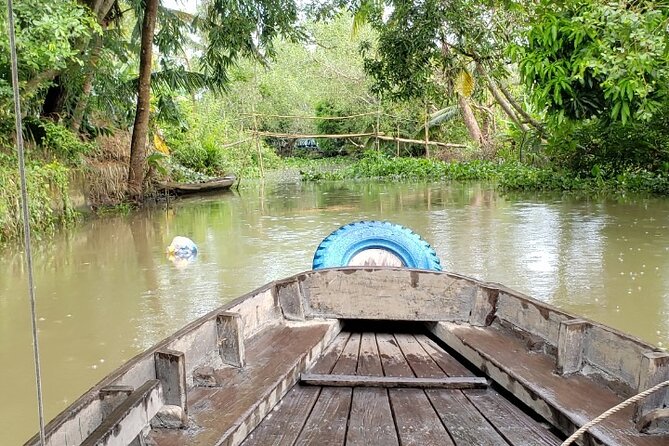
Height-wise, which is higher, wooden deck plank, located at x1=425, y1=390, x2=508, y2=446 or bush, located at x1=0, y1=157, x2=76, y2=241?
bush, located at x1=0, y1=157, x2=76, y2=241

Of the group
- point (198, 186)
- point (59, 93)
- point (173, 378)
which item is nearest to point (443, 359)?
point (173, 378)

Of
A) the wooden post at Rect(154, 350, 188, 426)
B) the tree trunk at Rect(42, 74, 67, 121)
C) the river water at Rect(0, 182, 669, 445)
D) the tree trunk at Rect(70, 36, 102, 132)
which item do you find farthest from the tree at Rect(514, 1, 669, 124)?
the tree trunk at Rect(42, 74, 67, 121)

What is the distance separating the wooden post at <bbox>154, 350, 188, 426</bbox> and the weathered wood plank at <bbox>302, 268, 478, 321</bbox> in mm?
1547

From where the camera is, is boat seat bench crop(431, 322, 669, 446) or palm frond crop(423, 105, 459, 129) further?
palm frond crop(423, 105, 459, 129)

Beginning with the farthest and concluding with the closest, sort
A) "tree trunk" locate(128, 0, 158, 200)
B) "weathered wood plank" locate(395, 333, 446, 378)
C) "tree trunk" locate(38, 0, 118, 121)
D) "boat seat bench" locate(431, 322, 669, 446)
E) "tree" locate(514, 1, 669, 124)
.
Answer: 1. "tree trunk" locate(128, 0, 158, 200)
2. "tree trunk" locate(38, 0, 118, 121)
3. "tree" locate(514, 1, 669, 124)
4. "weathered wood plank" locate(395, 333, 446, 378)
5. "boat seat bench" locate(431, 322, 669, 446)

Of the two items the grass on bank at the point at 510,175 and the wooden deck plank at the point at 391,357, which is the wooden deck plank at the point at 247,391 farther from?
the grass on bank at the point at 510,175

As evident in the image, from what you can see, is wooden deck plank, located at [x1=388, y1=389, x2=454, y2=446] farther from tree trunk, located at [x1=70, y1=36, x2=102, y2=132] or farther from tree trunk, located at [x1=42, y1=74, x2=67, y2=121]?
tree trunk, located at [x1=42, y1=74, x2=67, y2=121]

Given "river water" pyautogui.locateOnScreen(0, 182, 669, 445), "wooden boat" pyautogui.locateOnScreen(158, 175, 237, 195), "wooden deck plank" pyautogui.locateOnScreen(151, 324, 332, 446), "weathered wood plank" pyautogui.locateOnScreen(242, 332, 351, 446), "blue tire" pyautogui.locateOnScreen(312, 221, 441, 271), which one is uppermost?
"wooden boat" pyautogui.locateOnScreen(158, 175, 237, 195)

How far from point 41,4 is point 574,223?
8792 mm

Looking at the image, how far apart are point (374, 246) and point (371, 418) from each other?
2589 mm

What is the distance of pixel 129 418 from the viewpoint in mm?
1812

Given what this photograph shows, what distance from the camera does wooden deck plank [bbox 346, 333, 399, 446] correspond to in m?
2.22

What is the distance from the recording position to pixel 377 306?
371 cm

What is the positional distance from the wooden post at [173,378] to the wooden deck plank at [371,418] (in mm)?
632
